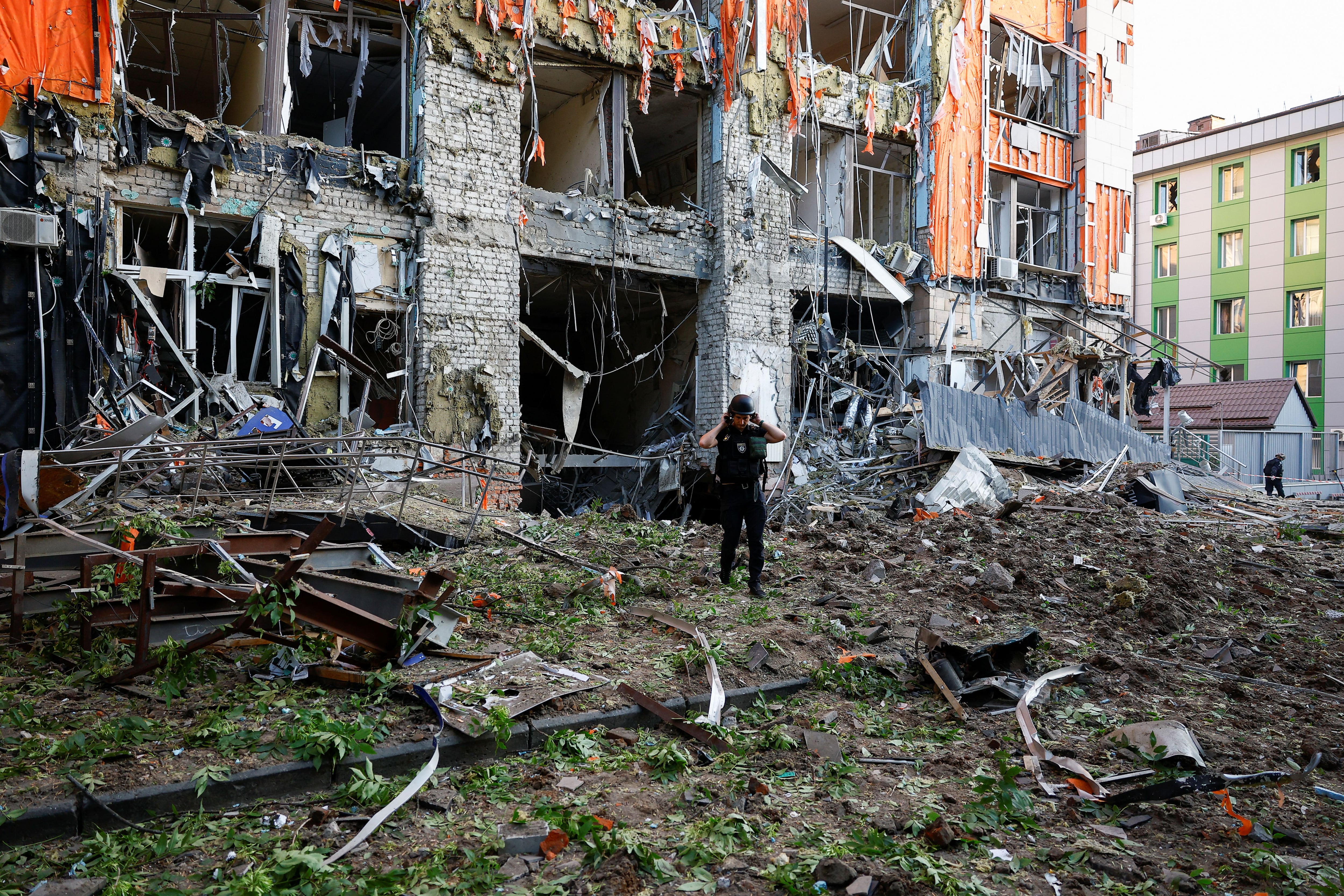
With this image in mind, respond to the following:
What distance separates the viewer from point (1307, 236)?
103 feet

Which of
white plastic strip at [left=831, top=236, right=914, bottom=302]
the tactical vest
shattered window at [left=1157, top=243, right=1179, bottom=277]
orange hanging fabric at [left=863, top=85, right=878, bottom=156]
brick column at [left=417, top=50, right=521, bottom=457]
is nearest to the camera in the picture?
the tactical vest

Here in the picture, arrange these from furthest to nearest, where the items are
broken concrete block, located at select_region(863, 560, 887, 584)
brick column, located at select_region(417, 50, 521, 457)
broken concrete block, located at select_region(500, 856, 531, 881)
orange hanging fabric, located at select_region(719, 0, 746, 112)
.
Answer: orange hanging fabric, located at select_region(719, 0, 746, 112) < brick column, located at select_region(417, 50, 521, 457) < broken concrete block, located at select_region(863, 560, 887, 584) < broken concrete block, located at select_region(500, 856, 531, 881)

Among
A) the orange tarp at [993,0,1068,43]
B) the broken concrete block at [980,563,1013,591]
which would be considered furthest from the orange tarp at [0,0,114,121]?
the orange tarp at [993,0,1068,43]

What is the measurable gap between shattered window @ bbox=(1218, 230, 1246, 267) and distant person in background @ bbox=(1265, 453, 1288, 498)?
15.7 meters

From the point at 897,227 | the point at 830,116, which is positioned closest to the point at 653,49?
the point at 830,116

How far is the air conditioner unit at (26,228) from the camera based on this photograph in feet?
29.4

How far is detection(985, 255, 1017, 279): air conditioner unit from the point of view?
1833cm

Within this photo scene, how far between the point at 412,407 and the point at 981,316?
12.3m

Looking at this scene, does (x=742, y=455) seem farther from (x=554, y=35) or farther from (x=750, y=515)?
(x=554, y=35)

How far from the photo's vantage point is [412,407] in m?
11.9

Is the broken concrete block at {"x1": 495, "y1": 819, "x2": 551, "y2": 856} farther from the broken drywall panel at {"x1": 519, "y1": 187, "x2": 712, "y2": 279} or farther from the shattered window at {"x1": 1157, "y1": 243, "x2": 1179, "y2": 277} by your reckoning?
the shattered window at {"x1": 1157, "y1": 243, "x2": 1179, "y2": 277}

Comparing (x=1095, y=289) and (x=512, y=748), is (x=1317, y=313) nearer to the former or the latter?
(x=1095, y=289)

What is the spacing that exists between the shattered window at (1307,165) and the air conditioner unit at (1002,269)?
20794mm

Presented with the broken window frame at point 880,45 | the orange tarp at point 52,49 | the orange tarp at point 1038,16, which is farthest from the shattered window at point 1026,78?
the orange tarp at point 52,49
